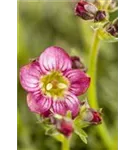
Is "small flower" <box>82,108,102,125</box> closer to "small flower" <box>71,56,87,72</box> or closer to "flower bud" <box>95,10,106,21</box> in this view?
"small flower" <box>71,56,87,72</box>

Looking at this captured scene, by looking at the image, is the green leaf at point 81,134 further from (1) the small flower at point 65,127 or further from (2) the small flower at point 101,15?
(2) the small flower at point 101,15

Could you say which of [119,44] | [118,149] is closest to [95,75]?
[119,44]

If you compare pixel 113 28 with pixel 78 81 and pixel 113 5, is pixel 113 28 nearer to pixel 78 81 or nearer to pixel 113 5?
pixel 113 5

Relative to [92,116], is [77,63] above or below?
above

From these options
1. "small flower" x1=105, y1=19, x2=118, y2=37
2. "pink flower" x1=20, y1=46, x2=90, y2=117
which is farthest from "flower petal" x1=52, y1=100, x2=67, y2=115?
"small flower" x1=105, y1=19, x2=118, y2=37

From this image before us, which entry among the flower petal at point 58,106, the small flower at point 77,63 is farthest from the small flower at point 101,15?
the flower petal at point 58,106

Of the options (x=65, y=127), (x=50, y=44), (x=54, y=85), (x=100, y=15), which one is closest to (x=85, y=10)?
(x=100, y=15)
